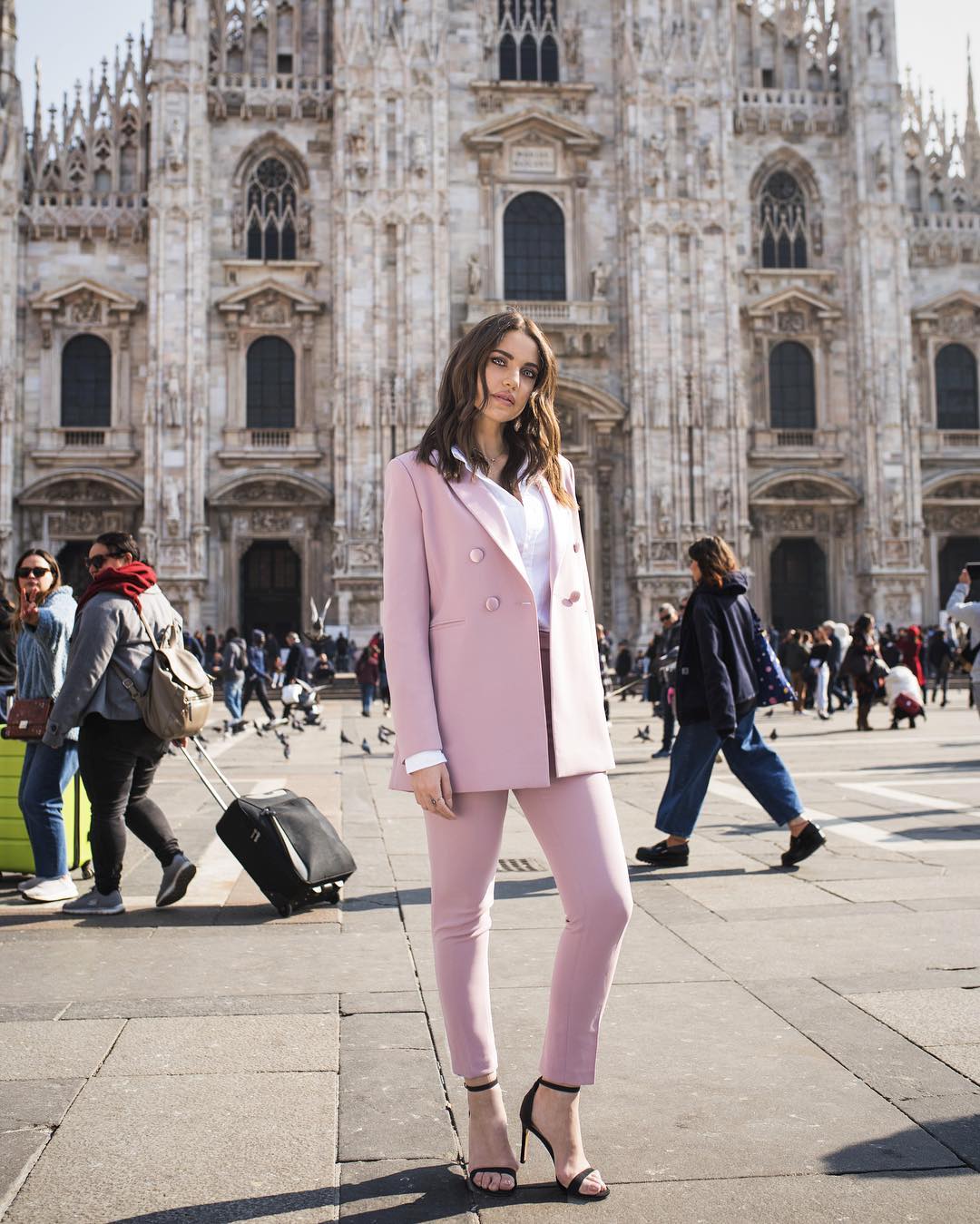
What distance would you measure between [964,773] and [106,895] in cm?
774

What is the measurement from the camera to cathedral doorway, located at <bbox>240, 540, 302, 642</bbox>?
99.0 ft

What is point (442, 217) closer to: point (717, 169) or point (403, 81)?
point (403, 81)

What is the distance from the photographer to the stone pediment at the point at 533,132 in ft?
99.4

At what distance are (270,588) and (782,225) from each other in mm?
15662

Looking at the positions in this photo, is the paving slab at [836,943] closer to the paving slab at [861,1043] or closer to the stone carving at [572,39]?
the paving slab at [861,1043]

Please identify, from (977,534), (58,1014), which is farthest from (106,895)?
(977,534)

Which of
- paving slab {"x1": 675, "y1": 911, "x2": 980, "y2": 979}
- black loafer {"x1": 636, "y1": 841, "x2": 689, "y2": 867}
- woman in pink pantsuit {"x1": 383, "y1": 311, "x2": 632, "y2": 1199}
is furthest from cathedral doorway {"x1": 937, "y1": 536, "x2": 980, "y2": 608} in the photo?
woman in pink pantsuit {"x1": 383, "y1": 311, "x2": 632, "y2": 1199}

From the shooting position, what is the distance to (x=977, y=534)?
1265 inches

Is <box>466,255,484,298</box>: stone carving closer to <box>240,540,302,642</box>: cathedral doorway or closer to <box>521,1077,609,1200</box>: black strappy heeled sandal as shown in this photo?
<box>240,540,302,642</box>: cathedral doorway

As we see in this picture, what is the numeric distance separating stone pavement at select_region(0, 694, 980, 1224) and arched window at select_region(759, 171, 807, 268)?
90.8 feet

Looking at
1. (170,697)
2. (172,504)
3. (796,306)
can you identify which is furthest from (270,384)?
(170,697)

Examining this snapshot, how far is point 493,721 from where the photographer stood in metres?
2.71

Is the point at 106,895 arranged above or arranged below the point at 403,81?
below

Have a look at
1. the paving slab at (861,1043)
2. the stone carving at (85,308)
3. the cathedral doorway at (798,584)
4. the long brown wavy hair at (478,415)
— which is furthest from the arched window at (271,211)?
the long brown wavy hair at (478,415)
